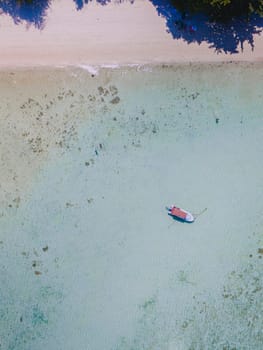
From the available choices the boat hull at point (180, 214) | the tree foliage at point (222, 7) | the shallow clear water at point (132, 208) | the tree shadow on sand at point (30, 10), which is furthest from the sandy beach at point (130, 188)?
the tree foliage at point (222, 7)

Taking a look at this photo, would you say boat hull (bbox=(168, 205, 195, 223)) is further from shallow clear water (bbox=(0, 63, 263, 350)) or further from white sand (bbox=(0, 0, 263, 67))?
white sand (bbox=(0, 0, 263, 67))

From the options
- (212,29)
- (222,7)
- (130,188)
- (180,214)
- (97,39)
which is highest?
(222,7)

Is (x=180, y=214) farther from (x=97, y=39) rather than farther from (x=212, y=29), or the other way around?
(x=97, y=39)

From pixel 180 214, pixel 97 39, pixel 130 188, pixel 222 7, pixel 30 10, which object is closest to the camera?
pixel 222 7

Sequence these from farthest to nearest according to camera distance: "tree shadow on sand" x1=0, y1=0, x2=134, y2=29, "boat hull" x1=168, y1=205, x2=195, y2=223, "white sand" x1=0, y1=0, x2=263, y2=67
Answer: "boat hull" x1=168, y1=205, x2=195, y2=223 → "white sand" x1=0, y1=0, x2=263, y2=67 → "tree shadow on sand" x1=0, y1=0, x2=134, y2=29

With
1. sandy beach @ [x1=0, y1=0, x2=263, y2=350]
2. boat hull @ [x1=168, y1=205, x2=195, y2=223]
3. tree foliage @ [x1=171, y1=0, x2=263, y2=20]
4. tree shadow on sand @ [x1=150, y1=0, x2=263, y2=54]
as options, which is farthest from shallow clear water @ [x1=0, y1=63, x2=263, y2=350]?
tree foliage @ [x1=171, y1=0, x2=263, y2=20]

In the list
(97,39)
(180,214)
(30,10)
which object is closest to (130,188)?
(180,214)

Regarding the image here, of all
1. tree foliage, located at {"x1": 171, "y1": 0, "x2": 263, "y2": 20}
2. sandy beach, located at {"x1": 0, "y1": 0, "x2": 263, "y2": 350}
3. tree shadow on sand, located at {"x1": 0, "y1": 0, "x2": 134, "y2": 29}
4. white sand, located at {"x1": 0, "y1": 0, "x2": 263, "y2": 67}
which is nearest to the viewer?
tree foliage, located at {"x1": 171, "y1": 0, "x2": 263, "y2": 20}

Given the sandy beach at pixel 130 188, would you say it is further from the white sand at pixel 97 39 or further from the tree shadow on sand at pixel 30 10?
the tree shadow on sand at pixel 30 10
